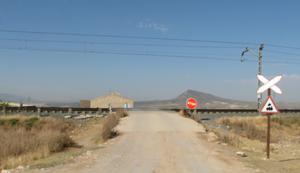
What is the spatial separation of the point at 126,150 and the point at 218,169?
16.6 ft

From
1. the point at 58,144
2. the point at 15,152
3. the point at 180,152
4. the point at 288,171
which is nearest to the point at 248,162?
the point at 288,171

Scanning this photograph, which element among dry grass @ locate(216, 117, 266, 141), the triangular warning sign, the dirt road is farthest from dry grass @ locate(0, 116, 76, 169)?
dry grass @ locate(216, 117, 266, 141)

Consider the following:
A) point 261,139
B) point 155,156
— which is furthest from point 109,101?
point 155,156

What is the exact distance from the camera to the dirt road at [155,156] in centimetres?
1250

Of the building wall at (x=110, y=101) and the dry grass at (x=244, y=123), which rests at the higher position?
the building wall at (x=110, y=101)

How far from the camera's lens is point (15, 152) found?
16688 millimetres

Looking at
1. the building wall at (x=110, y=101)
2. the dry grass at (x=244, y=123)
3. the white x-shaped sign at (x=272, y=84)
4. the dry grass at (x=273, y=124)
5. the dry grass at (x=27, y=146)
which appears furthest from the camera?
the building wall at (x=110, y=101)

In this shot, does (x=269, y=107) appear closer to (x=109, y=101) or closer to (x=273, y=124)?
(x=273, y=124)

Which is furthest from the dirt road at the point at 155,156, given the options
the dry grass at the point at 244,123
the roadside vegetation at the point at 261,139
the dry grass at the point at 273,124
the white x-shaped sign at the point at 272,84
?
the dry grass at the point at 273,124

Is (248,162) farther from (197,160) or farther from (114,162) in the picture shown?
(114,162)

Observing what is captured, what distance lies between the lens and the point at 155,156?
589 inches

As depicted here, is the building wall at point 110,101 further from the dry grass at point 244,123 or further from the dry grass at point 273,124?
the dry grass at point 244,123

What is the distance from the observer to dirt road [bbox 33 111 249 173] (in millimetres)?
12500

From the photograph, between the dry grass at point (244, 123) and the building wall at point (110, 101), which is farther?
the building wall at point (110, 101)
